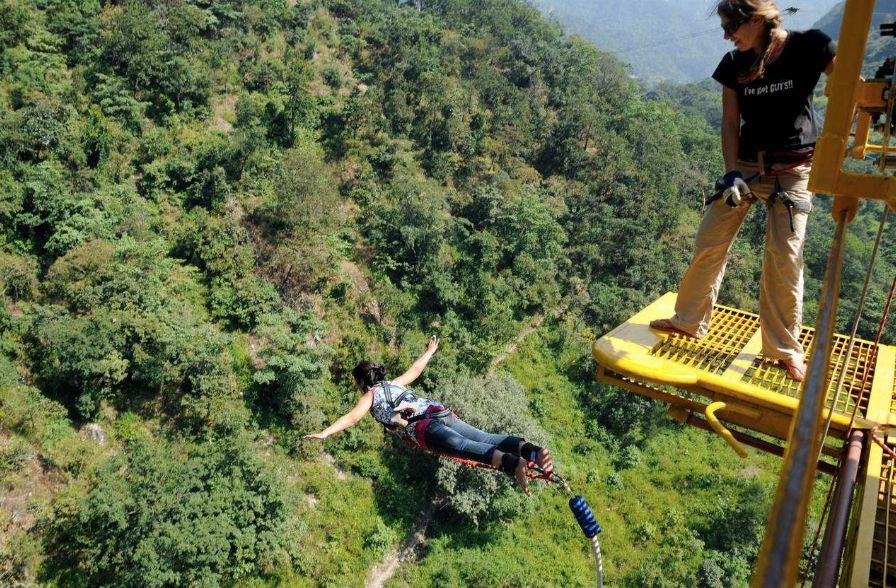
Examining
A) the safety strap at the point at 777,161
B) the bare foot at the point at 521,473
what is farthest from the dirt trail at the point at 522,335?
the safety strap at the point at 777,161

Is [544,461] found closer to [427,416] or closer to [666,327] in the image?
[427,416]

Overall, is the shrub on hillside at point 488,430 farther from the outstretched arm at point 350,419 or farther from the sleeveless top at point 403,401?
the outstretched arm at point 350,419

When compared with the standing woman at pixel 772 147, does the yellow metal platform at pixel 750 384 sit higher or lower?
lower

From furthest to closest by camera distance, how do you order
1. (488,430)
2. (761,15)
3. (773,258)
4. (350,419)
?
(488,430) < (350,419) < (773,258) < (761,15)

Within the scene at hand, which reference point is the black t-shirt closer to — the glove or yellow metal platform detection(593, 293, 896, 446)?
the glove

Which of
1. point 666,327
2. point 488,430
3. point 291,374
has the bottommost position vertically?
point 488,430

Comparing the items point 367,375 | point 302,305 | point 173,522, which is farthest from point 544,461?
point 302,305
